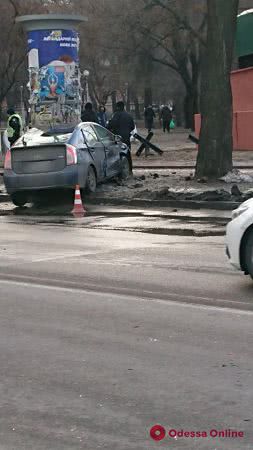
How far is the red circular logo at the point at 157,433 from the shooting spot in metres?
5.05

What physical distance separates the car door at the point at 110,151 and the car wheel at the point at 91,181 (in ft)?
2.51

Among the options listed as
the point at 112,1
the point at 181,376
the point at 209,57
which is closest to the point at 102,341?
the point at 181,376

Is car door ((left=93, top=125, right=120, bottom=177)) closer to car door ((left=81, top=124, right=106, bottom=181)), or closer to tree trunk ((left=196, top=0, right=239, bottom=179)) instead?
car door ((left=81, top=124, right=106, bottom=181))

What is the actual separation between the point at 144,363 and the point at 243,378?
0.82m

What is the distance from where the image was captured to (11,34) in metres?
51.0

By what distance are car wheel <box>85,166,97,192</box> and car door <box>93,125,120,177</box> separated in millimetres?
766

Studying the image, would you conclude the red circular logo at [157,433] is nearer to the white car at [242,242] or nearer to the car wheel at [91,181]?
the white car at [242,242]

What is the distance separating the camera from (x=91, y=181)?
18594 mm

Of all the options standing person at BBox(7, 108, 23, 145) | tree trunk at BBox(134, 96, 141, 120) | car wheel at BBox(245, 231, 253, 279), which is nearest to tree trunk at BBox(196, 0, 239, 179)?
standing person at BBox(7, 108, 23, 145)

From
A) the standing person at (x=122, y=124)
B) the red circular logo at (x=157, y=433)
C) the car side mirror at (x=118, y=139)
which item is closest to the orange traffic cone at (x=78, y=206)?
the car side mirror at (x=118, y=139)

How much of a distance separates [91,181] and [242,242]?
31.7 ft

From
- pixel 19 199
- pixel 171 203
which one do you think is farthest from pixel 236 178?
pixel 19 199

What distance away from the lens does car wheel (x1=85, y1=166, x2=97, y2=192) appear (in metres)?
18.4

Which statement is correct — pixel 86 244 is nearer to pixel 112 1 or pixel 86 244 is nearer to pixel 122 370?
pixel 122 370
